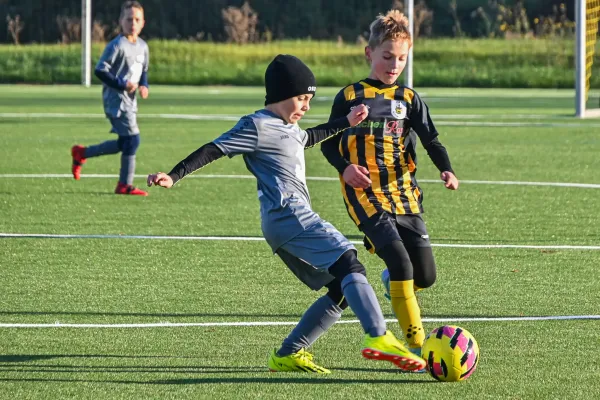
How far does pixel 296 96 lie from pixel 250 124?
26cm

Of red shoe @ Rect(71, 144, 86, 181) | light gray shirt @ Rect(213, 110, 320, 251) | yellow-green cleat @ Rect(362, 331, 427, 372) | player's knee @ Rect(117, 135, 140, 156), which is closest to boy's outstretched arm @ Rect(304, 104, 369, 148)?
light gray shirt @ Rect(213, 110, 320, 251)

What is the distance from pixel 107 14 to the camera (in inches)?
2002

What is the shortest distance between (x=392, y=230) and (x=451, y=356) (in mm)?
933

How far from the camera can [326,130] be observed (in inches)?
259

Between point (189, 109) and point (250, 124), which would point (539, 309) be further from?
point (189, 109)

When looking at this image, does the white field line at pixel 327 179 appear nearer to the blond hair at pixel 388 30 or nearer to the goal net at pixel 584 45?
the blond hair at pixel 388 30

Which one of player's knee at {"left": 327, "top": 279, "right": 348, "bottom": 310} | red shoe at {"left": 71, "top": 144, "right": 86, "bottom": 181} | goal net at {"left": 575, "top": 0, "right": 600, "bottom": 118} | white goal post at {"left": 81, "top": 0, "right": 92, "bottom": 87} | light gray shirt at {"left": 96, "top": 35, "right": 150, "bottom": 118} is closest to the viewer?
player's knee at {"left": 327, "top": 279, "right": 348, "bottom": 310}

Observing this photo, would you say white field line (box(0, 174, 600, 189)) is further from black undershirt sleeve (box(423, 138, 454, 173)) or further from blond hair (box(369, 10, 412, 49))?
blond hair (box(369, 10, 412, 49))

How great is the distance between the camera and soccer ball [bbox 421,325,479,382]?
19.5 ft

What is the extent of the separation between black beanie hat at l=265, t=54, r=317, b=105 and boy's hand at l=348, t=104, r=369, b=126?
1.00 ft

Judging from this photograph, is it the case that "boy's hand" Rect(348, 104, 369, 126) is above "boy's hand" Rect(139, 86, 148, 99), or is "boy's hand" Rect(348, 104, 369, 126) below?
above

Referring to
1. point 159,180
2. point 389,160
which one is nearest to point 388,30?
point 389,160

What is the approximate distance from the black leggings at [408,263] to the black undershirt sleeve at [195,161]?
1049mm

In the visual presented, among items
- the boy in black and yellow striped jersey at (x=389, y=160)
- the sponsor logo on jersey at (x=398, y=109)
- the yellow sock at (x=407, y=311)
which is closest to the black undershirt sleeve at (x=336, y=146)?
the boy in black and yellow striped jersey at (x=389, y=160)
